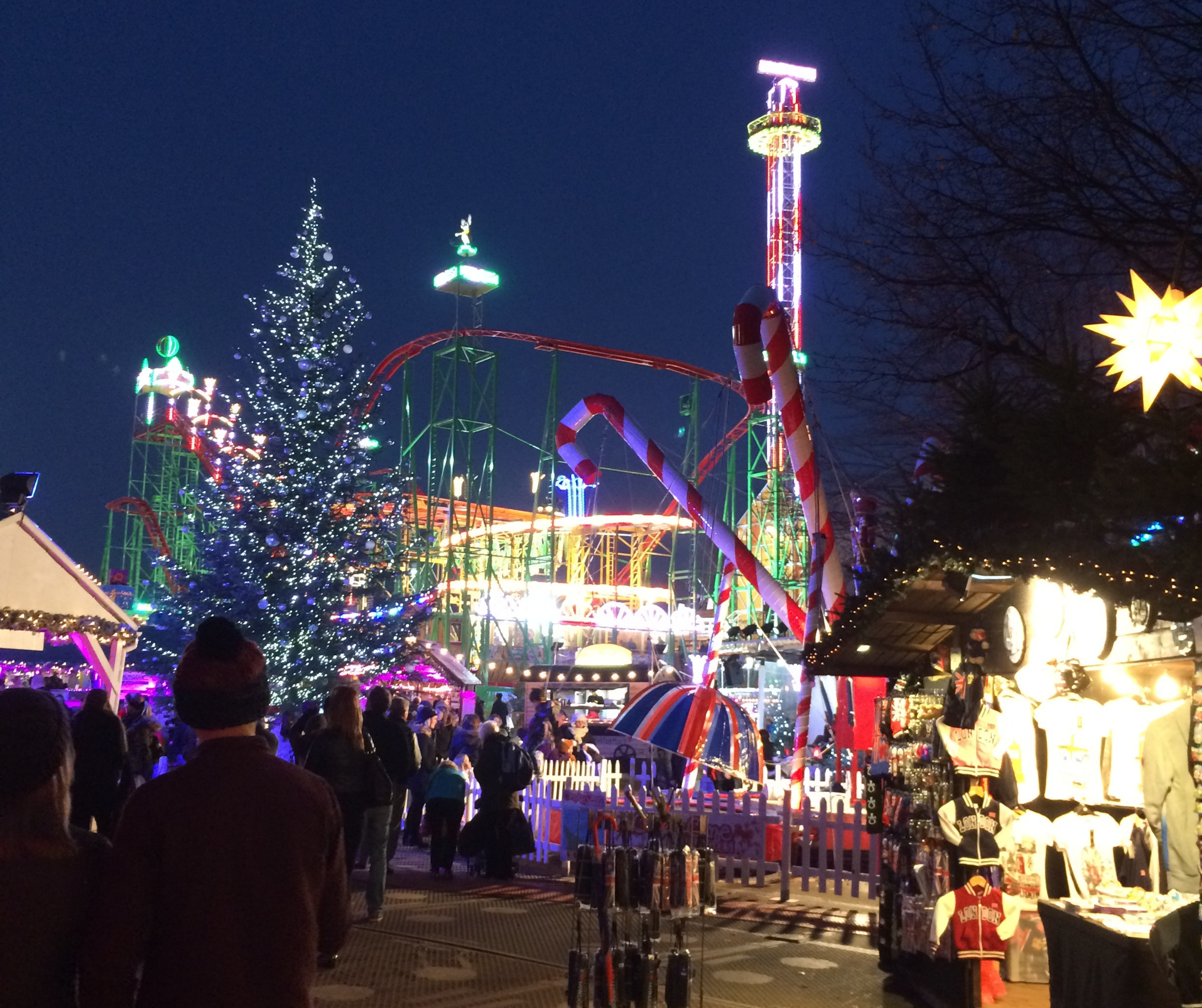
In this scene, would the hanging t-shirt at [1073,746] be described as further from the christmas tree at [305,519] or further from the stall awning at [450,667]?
the stall awning at [450,667]

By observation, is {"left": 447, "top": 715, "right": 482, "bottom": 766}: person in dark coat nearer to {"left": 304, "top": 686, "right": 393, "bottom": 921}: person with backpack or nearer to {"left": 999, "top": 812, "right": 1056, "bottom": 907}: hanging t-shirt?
{"left": 304, "top": 686, "right": 393, "bottom": 921}: person with backpack

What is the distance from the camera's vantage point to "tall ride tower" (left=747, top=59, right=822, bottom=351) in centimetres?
3872

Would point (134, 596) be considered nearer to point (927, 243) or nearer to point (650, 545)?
point (650, 545)

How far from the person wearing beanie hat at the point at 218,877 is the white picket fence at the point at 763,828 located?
272 inches

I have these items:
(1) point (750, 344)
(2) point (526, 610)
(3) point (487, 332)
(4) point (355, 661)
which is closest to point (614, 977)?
(1) point (750, 344)

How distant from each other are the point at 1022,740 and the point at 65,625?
383 inches

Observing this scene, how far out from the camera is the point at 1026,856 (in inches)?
263

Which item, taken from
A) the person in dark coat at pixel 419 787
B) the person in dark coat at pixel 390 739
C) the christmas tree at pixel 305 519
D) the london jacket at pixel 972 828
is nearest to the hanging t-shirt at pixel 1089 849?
the london jacket at pixel 972 828

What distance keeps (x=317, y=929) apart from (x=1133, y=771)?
480 cm

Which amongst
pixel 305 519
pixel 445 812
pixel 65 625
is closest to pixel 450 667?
pixel 305 519

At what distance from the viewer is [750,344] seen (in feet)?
40.7

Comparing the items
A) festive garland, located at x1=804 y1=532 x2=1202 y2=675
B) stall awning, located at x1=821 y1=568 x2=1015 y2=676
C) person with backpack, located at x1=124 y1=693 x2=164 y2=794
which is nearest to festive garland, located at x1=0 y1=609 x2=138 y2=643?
person with backpack, located at x1=124 y1=693 x2=164 y2=794

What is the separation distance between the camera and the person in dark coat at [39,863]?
213 cm

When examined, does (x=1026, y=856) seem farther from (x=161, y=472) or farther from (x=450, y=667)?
(x=161, y=472)
